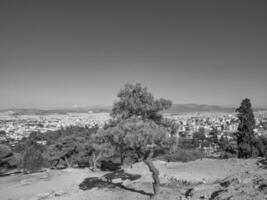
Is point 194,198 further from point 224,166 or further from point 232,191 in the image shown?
point 224,166

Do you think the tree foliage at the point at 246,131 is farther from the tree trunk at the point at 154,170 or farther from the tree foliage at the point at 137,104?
the tree foliage at the point at 137,104

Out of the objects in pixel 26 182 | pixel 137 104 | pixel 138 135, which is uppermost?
pixel 137 104

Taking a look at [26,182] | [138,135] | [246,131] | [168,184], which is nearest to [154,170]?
[138,135]

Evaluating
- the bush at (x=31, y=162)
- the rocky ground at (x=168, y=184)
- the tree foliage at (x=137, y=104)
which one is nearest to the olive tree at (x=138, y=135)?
the tree foliage at (x=137, y=104)

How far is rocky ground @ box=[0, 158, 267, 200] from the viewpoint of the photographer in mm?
10195

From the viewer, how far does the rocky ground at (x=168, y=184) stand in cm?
1020

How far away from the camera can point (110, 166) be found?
27.8 m

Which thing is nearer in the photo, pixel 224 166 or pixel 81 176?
pixel 224 166

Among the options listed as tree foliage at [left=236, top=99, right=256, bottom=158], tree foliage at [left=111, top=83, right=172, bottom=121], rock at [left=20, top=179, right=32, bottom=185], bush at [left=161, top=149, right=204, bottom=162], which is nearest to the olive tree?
tree foliage at [left=111, top=83, right=172, bottom=121]

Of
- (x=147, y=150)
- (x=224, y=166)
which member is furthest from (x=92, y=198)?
(x=224, y=166)

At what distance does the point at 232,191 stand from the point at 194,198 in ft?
5.90

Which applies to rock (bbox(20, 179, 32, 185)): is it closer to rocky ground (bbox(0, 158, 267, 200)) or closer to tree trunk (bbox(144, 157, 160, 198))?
rocky ground (bbox(0, 158, 267, 200))

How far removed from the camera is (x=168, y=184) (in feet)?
47.5

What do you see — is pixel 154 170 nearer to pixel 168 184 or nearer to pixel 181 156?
pixel 168 184
